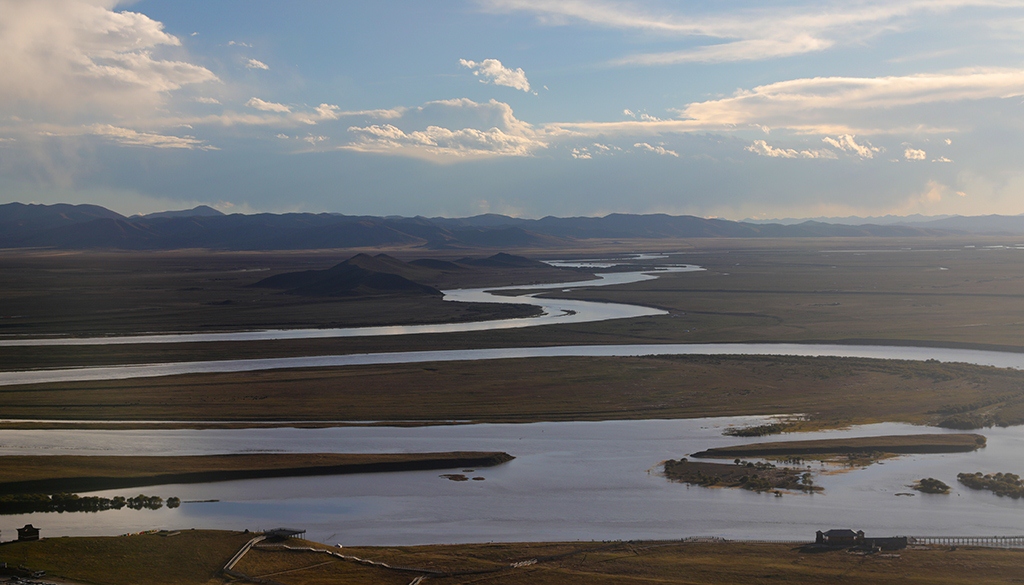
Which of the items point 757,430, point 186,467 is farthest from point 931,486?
point 186,467

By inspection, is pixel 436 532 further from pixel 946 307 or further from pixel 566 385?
pixel 946 307

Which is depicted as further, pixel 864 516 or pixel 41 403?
pixel 41 403

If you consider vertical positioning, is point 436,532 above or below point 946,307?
below

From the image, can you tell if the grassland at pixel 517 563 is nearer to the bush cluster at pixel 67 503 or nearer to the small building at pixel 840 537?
the small building at pixel 840 537

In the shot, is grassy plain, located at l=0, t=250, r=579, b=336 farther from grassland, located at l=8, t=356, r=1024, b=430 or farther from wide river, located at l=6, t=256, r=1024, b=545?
wide river, located at l=6, t=256, r=1024, b=545

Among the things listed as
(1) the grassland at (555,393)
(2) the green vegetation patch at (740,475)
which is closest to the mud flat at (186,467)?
(2) the green vegetation patch at (740,475)

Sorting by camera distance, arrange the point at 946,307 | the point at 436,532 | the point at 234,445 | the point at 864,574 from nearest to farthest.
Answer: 1. the point at 864,574
2. the point at 436,532
3. the point at 234,445
4. the point at 946,307


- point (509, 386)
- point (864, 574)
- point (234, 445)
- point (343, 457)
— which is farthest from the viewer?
point (509, 386)

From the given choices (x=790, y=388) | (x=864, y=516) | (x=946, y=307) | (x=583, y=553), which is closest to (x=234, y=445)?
(x=583, y=553)
